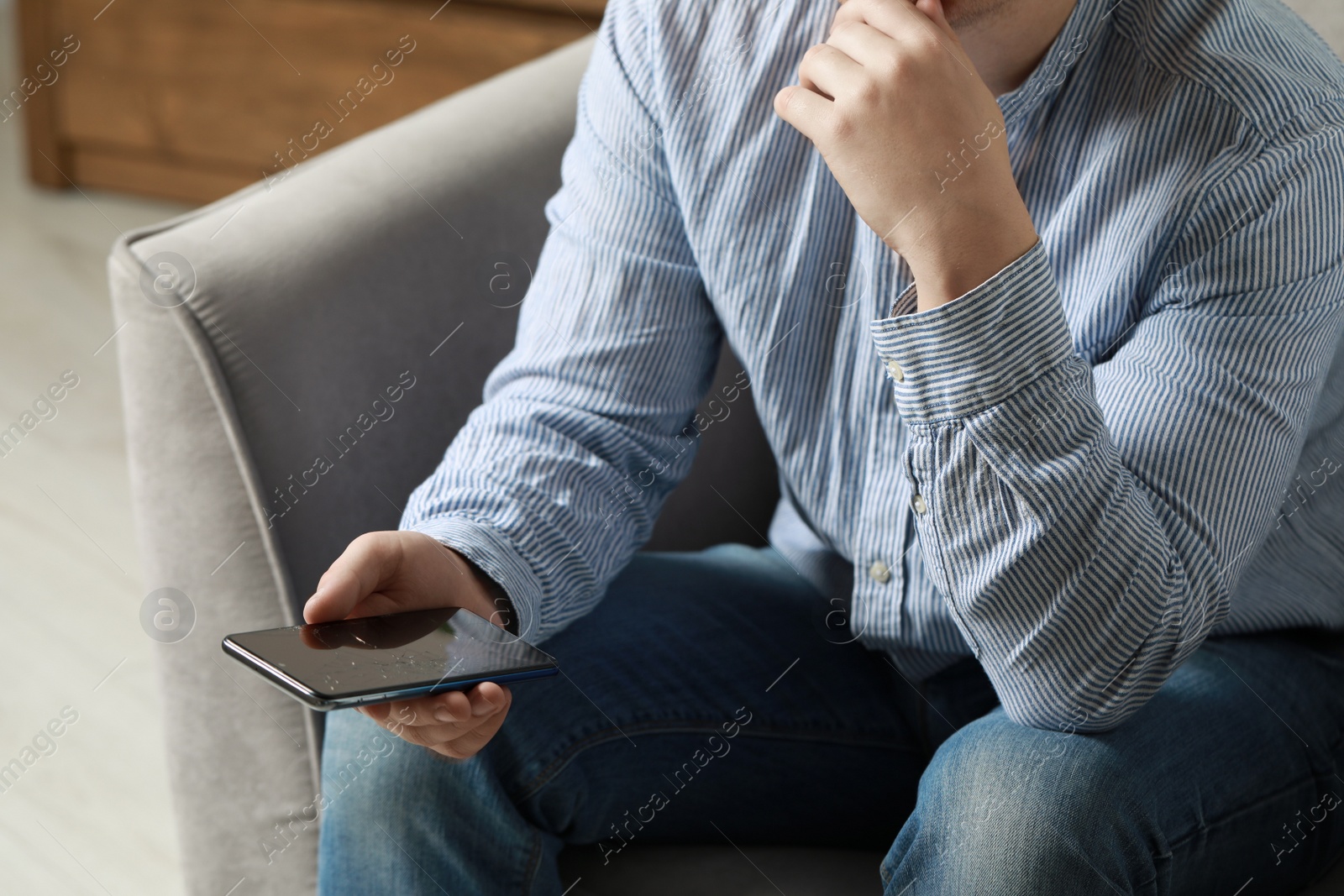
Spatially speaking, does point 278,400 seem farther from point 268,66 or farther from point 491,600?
point 268,66

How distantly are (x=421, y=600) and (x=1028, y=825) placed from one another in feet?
1.06

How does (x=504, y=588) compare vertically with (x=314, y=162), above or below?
below

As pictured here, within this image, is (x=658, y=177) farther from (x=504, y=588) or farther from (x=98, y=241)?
(x=98, y=241)

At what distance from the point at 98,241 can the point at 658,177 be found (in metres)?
1.92

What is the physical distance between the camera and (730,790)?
736 mm

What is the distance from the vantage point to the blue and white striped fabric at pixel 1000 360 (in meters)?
0.60

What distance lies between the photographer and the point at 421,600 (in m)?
0.65

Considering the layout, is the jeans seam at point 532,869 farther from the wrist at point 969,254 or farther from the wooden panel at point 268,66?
the wooden panel at point 268,66

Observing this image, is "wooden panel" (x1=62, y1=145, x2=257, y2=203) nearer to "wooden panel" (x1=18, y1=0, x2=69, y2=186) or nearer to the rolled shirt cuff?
"wooden panel" (x1=18, y1=0, x2=69, y2=186)

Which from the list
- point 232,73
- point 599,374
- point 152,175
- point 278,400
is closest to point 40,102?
point 152,175

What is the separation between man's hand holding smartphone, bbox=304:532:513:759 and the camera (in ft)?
1.91

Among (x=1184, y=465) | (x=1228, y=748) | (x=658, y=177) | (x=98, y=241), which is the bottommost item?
(x=98, y=241)

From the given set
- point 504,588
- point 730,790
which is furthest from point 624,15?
point 730,790

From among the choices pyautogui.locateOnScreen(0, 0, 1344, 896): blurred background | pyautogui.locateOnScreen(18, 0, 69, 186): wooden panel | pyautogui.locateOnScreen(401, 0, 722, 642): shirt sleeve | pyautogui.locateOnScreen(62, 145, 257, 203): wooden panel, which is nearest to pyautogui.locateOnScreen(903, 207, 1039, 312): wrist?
pyautogui.locateOnScreen(401, 0, 722, 642): shirt sleeve
